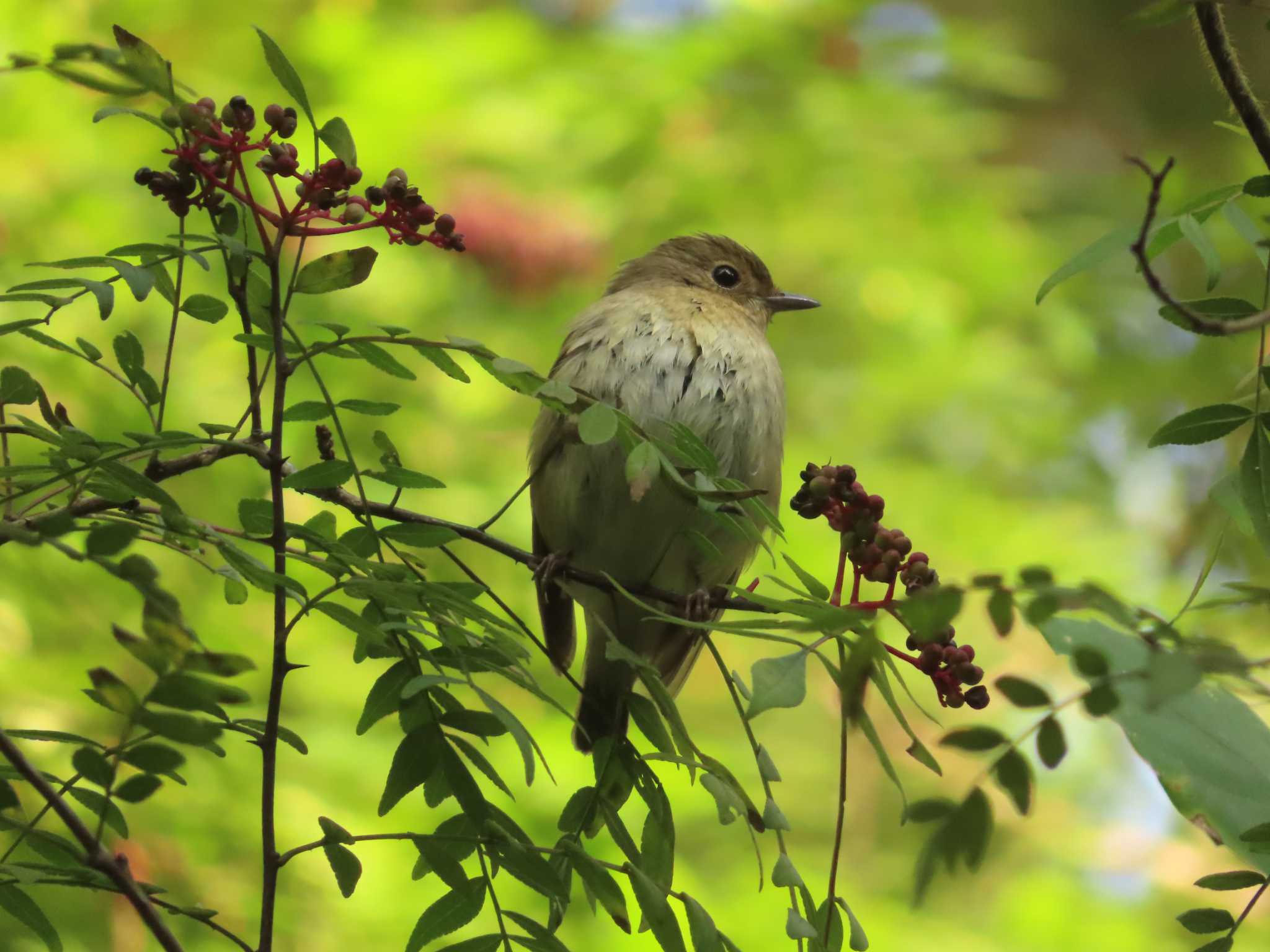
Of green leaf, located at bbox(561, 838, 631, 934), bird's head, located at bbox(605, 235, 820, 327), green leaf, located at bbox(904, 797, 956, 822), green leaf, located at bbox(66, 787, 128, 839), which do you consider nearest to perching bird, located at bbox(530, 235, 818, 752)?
bird's head, located at bbox(605, 235, 820, 327)

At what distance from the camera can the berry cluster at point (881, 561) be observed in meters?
1.92

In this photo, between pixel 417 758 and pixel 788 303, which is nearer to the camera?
pixel 417 758

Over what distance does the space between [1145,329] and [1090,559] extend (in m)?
1.90

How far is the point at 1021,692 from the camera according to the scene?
1421 mm

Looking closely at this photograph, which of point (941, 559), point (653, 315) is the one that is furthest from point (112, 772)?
point (941, 559)

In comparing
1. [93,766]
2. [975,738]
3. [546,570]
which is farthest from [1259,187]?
[546,570]

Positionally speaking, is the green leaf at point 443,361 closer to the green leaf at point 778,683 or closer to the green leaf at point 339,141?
the green leaf at point 339,141

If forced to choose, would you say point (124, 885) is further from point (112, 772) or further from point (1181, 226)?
point (1181, 226)

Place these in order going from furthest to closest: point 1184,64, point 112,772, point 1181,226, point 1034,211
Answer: point 1184,64
point 1034,211
point 1181,226
point 112,772

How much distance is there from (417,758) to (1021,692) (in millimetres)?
868

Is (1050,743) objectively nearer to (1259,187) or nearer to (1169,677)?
(1169,677)

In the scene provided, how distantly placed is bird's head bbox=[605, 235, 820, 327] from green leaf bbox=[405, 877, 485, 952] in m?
3.23

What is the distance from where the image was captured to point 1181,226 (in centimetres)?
192

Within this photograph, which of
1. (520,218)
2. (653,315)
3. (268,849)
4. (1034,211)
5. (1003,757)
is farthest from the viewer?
(1034,211)
